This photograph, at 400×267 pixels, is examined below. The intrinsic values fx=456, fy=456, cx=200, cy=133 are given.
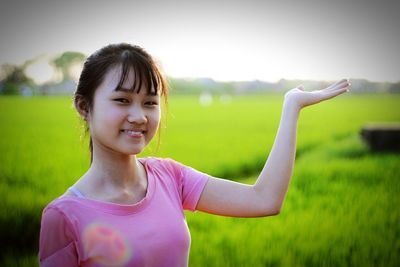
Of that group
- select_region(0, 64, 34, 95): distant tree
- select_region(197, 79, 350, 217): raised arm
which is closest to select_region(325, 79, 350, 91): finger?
select_region(197, 79, 350, 217): raised arm

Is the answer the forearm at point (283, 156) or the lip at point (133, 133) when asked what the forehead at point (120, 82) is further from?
the forearm at point (283, 156)

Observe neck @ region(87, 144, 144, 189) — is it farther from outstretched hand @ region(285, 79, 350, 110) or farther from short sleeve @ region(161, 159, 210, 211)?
outstretched hand @ region(285, 79, 350, 110)

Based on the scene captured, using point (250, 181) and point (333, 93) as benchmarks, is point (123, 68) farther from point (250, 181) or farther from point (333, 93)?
point (250, 181)

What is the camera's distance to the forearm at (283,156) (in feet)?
3.47

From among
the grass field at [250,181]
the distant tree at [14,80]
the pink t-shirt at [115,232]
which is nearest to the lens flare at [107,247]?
the pink t-shirt at [115,232]

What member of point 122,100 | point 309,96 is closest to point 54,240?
point 122,100

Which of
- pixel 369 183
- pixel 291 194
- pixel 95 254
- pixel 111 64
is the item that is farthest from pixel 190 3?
pixel 95 254

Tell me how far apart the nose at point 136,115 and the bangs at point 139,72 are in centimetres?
4

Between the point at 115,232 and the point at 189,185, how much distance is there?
254 millimetres

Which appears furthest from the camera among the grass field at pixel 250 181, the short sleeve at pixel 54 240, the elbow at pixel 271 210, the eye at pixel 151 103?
the grass field at pixel 250 181

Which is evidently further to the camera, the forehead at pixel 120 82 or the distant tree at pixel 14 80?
the distant tree at pixel 14 80

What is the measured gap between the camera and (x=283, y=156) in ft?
3.47

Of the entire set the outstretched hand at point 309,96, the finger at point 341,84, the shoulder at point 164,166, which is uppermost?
the finger at point 341,84

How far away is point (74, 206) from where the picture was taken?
894 mm
